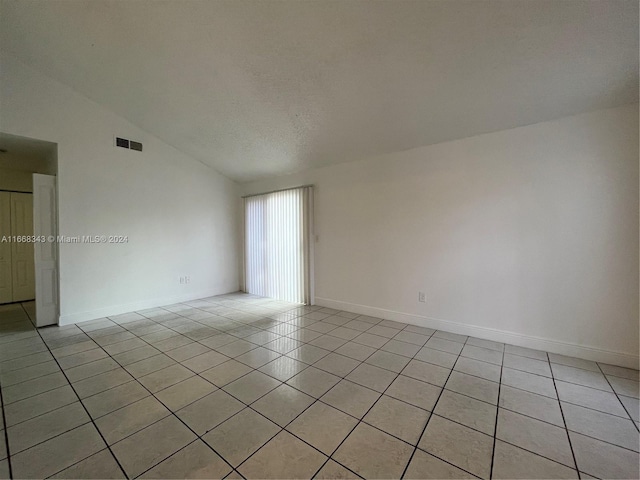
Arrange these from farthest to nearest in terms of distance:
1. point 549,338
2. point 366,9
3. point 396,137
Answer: point 396,137, point 549,338, point 366,9

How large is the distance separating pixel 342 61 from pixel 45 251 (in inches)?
187

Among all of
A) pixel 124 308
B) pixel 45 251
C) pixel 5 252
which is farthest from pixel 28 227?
pixel 124 308

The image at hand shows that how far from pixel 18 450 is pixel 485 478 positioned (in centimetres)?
267

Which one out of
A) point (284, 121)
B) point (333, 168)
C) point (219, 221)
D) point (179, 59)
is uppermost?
point (179, 59)

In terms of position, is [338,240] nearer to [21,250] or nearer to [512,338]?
[512,338]

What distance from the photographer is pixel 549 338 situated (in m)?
2.77

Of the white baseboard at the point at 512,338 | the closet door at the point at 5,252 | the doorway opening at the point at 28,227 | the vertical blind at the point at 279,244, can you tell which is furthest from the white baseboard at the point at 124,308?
the white baseboard at the point at 512,338

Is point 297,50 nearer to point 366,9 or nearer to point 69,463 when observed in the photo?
point 366,9

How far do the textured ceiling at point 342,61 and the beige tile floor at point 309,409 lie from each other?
2623 mm

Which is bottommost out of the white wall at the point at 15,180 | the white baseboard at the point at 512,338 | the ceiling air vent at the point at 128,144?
the white baseboard at the point at 512,338

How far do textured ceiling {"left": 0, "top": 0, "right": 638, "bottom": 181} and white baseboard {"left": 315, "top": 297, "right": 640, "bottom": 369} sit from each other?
2383 millimetres

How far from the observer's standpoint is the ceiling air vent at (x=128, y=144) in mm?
4191

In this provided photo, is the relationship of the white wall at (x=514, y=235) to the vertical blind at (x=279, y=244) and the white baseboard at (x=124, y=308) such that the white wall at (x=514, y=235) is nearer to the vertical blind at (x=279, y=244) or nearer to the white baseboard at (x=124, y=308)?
the vertical blind at (x=279, y=244)

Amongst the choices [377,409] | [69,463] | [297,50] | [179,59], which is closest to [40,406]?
[69,463]
